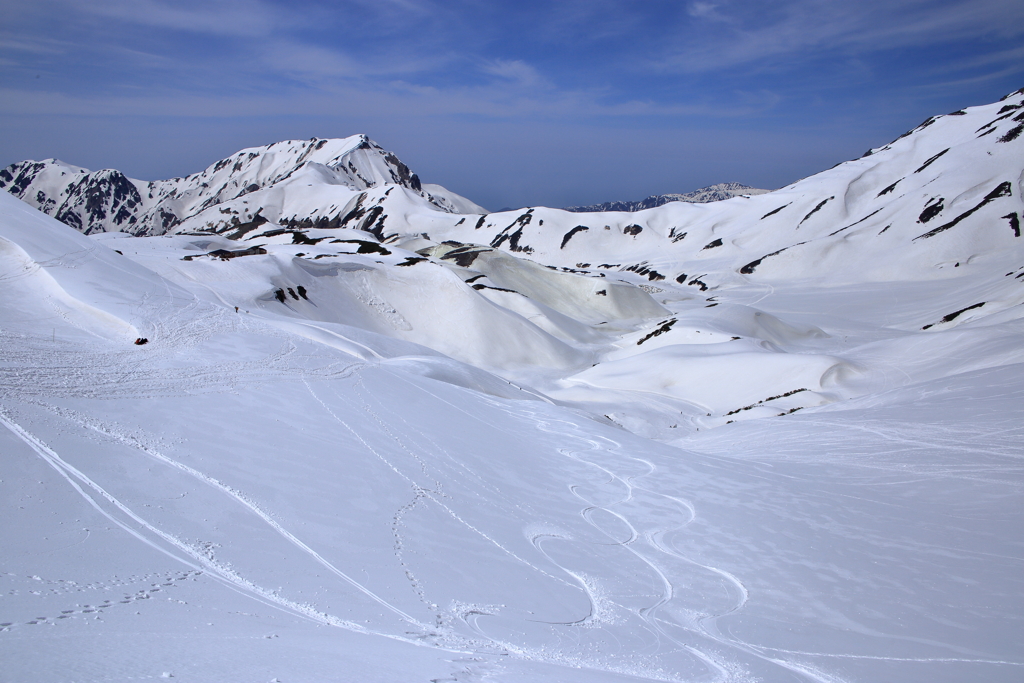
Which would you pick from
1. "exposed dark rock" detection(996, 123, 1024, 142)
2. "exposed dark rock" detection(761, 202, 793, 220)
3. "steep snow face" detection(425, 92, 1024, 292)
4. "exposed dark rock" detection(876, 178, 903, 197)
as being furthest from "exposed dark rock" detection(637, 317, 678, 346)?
"exposed dark rock" detection(876, 178, 903, 197)

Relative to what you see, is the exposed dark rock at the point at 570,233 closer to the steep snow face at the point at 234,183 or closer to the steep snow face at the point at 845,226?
the steep snow face at the point at 845,226

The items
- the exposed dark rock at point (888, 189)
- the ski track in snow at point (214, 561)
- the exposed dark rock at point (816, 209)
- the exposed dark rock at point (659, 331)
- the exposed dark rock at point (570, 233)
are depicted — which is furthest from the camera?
the exposed dark rock at point (570, 233)

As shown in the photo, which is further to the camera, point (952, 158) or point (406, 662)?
point (952, 158)

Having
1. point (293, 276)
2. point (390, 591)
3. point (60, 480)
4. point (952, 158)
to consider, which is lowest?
point (390, 591)

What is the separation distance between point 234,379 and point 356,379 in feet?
9.33

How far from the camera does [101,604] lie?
12.1ft

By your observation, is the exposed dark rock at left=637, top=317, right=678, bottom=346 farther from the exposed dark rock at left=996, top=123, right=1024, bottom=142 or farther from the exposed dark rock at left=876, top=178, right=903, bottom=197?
the exposed dark rock at left=876, top=178, right=903, bottom=197

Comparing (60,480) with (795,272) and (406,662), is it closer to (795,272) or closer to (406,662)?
(406,662)

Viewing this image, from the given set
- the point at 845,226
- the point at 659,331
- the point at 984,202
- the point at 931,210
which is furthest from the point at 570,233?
the point at 659,331

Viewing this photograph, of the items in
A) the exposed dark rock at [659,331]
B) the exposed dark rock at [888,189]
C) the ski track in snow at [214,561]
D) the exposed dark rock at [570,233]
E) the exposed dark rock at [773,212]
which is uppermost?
the exposed dark rock at [888,189]

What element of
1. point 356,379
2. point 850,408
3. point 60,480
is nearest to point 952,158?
point 850,408

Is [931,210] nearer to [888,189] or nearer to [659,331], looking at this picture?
[888,189]

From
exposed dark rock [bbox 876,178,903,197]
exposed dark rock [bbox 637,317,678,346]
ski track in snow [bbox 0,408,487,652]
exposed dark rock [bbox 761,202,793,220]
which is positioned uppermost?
exposed dark rock [bbox 876,178,903,197]

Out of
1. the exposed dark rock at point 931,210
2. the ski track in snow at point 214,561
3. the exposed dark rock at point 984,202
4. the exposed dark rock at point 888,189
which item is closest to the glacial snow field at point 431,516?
the ski track in snow at point 214,561
